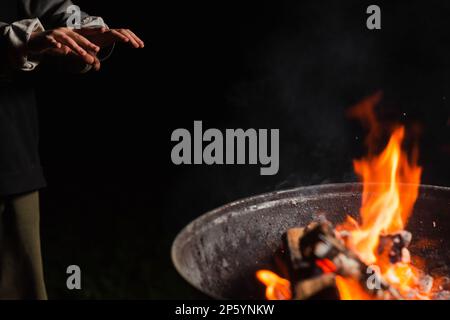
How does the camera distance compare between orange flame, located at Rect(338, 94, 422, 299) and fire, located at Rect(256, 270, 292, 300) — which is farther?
orange flame, located at Rect(338, 94, 422, 299)

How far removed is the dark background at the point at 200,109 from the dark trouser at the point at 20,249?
5.07 feet

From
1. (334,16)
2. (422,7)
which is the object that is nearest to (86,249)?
(334,16)

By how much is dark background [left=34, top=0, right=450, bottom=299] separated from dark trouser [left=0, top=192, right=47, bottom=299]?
155 cm

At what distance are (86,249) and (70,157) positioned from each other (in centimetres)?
130

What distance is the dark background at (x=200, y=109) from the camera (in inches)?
168

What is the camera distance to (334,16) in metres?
4.37

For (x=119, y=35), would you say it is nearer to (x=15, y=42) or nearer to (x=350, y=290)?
(x=15, y=42)

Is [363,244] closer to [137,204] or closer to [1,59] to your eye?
[1,59]

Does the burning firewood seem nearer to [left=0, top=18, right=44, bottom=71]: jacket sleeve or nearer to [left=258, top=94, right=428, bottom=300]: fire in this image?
[left=258, top=94, right=428, bottom=300]: fire

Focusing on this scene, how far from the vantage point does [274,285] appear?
7.29 feet

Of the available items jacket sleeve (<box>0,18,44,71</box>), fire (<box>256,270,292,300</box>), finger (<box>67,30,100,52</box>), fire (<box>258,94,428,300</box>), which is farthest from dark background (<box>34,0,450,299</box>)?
finger (<box>67,30,100,52</box>)

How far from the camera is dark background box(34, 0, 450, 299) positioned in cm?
426

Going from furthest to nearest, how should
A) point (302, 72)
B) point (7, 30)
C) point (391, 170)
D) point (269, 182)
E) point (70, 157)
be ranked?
point (70, 157) < point (269, 182) < point (302, 72) < point (391, 170) < point (7, 30)

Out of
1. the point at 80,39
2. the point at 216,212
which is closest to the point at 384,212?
the point at 216,212
